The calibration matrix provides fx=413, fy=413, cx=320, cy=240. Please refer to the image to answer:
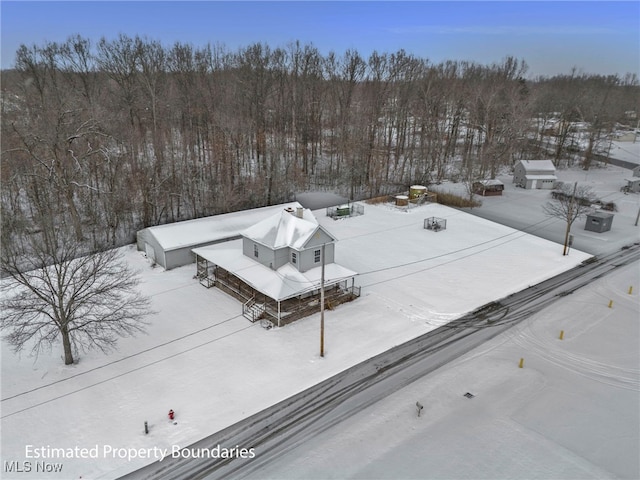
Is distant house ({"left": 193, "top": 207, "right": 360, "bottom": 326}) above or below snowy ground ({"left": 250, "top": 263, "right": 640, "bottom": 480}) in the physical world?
above

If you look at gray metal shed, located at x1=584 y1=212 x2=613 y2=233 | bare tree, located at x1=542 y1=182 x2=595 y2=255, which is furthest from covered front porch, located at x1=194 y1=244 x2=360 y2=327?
bare tree, located at x1=542 y1=182 x2=595 y2=255

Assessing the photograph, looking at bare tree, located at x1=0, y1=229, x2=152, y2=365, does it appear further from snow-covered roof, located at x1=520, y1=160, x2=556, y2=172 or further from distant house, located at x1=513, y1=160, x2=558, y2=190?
snow-covered roof, located at x1=520, y1=160, x2=556, y2=172

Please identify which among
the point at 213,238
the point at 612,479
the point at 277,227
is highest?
the point at 277,227

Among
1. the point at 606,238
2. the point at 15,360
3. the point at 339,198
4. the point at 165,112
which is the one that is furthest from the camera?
the point at 165,112

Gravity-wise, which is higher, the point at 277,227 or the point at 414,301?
the point at 277,227

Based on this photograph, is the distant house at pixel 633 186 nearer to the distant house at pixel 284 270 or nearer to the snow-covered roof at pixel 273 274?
the distant house at pixel 284 270

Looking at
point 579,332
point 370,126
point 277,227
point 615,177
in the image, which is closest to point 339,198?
point 370,126

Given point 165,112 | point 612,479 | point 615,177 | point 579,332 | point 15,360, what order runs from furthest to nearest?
1. point 615,177
2. point 165,112
3. point 579,332
4. point 15,360
5. point 612,479

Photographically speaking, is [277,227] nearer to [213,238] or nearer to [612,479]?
[213,238]
